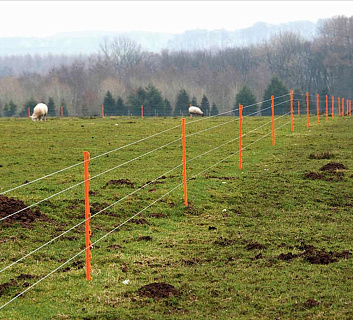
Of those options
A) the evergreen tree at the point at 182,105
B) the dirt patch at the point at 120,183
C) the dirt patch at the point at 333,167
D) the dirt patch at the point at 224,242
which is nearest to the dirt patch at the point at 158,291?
the dirt patch at the point at 224,242

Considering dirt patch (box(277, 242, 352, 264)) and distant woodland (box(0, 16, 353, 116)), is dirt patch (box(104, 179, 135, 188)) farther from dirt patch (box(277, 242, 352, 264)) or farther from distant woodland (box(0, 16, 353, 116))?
distant woodland (box(0, 16, 353, 116))

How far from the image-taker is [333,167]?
16781mm

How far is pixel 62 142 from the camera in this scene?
25.1 m

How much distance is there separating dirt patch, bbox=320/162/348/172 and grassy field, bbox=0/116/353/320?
2.7 inches

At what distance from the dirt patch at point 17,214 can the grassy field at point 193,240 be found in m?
0.04

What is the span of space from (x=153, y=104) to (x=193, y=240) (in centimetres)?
5802

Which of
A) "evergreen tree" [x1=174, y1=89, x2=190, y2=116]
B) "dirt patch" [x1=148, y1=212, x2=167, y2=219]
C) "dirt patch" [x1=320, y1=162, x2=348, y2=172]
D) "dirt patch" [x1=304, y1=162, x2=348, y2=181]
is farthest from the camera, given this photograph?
"evergreen tree" [x1=174, y1=89, x2=190, y2=116]

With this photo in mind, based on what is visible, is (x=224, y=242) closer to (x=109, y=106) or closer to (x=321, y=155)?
(x=321, y=155)

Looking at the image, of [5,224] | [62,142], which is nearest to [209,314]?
[5,224]

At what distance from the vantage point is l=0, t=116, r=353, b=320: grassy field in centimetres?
718

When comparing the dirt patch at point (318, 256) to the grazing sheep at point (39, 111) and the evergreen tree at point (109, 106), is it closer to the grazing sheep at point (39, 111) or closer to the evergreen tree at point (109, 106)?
the grazing sheep at point (39, 111)

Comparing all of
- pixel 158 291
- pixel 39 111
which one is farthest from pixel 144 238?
pixel 39 111

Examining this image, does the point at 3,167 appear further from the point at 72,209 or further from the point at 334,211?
the point at 334,211

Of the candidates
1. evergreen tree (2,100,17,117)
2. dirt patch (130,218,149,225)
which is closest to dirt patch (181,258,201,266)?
dirt patch (130,218,149,225)
